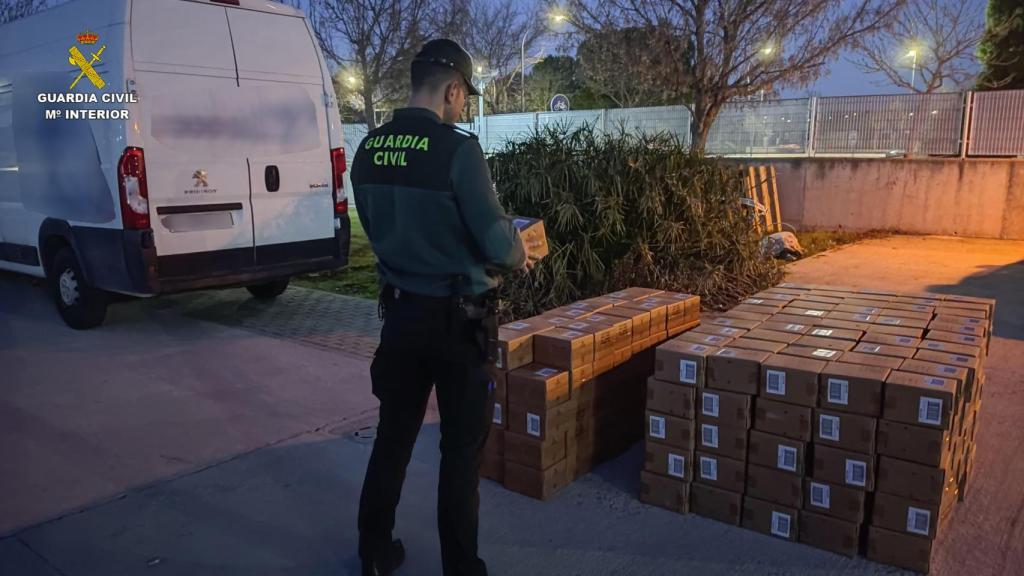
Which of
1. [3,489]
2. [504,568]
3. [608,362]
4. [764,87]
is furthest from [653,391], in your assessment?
[764,87]

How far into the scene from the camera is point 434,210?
253cm

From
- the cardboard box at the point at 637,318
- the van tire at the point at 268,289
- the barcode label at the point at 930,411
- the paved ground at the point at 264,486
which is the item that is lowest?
the paved ground at the point at 264,486

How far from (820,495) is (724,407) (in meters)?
0.51

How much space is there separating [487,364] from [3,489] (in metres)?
2.80

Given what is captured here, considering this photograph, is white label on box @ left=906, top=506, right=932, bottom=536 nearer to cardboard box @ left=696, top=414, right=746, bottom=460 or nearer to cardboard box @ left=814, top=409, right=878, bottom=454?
cardboard box @ left=814, top=409, right=878, bottom=454

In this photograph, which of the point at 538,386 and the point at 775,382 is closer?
the point at 775,382

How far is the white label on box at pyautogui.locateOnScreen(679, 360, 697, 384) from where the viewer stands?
3338 mm

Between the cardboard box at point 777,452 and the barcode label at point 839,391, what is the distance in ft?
0.77

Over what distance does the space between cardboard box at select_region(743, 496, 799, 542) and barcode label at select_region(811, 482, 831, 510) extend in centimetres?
10

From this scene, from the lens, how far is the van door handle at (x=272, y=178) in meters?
6.61

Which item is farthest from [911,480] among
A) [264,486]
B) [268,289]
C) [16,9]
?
[16,9]

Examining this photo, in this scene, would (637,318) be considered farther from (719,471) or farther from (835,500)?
(835,500)

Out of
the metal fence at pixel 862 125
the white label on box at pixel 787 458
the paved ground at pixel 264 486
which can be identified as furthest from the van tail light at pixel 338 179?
the white label on box at pixel 787 458

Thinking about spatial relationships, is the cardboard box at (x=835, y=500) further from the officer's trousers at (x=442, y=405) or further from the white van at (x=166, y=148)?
the white van at (x=166, y=148)
